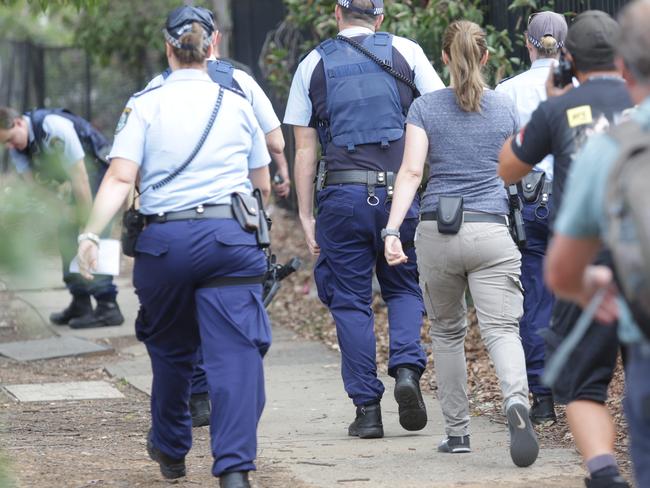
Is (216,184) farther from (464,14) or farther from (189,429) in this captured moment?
(464,14)

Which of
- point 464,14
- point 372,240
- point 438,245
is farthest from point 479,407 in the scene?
point 464,14

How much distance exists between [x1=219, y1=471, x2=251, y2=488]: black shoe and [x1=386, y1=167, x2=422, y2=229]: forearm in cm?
137

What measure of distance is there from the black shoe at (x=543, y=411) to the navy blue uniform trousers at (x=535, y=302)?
29 mm

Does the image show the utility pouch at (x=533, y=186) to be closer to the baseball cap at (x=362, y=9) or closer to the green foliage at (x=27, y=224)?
the baseball cap at (x=362, y=9)

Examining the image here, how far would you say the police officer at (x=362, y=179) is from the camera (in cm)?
559

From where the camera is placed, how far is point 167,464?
4664 millimetres

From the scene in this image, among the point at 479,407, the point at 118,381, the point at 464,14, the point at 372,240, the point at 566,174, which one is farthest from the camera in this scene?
the point at 464,14

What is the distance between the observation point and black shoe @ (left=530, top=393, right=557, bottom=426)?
5742 mm

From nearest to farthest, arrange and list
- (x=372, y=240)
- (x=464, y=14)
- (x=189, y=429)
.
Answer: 1. (x=189, y=429)
2. (x=372, y=240)
3. (x=464, y=14)

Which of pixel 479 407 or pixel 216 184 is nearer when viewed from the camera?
pixel 216 184

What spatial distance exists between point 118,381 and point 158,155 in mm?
3481

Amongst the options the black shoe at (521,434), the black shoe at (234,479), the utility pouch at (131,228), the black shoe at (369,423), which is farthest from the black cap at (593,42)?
the black shoe at (369,423)

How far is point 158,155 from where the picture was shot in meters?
4.24

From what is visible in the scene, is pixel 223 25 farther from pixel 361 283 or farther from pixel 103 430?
pixel 361 283
